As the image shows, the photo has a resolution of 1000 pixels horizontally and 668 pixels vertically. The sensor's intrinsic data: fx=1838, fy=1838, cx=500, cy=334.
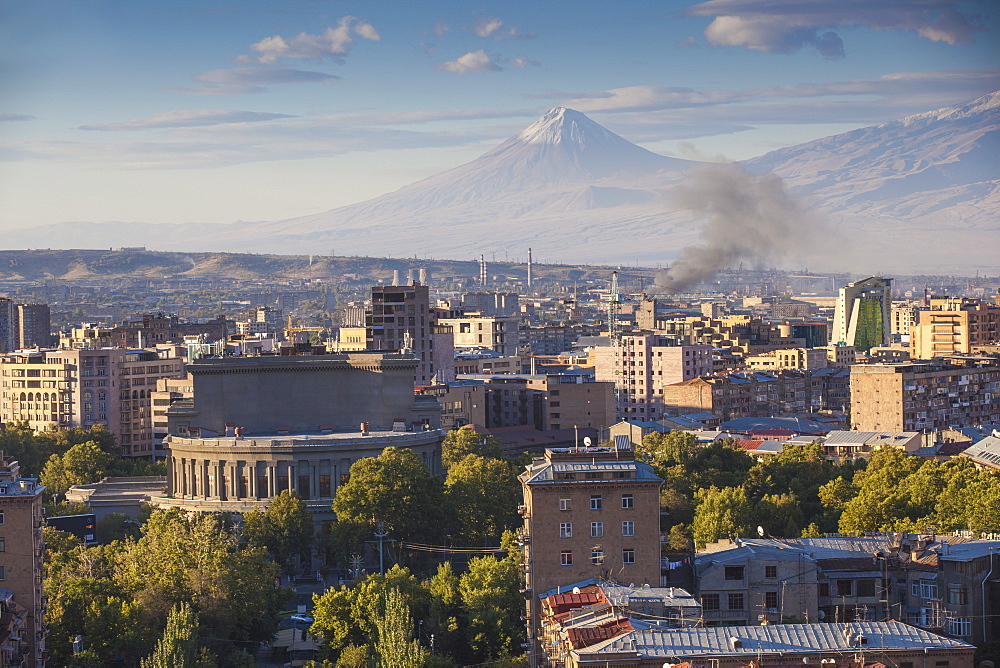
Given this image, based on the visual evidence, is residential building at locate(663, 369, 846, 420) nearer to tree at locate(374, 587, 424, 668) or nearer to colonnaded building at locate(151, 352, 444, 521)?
colonnaded building at locate(151, 352, 444, 521)

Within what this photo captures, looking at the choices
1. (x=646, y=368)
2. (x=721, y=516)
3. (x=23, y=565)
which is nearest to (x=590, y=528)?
(x=23, y=565)

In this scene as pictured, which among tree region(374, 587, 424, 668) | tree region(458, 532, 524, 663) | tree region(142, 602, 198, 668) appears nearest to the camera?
Answer: tree region(374, 587, 424, 668)

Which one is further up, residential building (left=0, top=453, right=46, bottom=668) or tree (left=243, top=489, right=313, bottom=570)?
residential building (left=0, top=453, right=46, bottom=668)

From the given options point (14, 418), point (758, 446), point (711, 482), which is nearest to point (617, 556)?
point (711, 482)

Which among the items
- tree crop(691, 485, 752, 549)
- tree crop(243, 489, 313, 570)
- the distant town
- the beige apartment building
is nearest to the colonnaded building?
the distant town

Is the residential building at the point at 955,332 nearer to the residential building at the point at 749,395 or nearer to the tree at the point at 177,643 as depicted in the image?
the residential building at the point at 749,395

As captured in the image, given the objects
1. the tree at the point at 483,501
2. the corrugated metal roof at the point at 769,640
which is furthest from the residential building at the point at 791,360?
the corrugated metal roof at the point at 769,640

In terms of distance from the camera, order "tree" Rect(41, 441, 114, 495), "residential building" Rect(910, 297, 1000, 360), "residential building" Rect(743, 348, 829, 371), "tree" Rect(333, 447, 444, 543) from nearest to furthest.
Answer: "tree" Rect(333, 447, 444, 543) < "tree" Rect(41, 441, 114, 495) < "residential building" Rect(910, 297, 1000, 360) < "residential building" Rect(743, 348, 829, 371)
